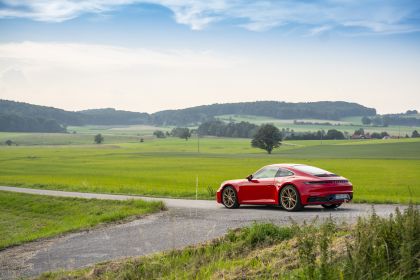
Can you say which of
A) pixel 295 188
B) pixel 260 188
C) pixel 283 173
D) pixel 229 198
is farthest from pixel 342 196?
pixel 229 198

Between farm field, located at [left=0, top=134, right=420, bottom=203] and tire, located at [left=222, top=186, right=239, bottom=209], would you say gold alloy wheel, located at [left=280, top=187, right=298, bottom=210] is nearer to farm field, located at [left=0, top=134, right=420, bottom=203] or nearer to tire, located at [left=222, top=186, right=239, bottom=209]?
tire, located at [left=222, top=186, right=239, bottom=209]

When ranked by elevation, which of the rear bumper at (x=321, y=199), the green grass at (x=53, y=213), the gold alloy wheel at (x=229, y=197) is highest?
the rear bumper at (x=321, y=199)

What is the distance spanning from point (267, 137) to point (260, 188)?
106 m

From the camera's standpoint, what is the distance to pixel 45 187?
1535 inches

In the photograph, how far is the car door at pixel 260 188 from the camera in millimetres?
18609

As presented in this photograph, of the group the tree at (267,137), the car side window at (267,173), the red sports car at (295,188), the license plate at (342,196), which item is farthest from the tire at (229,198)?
the tree at (267,137)

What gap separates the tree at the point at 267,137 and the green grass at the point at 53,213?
93.1 metres

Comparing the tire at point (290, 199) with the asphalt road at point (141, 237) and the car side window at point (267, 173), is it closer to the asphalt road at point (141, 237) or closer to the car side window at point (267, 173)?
the asphalt road at point (141, 237)

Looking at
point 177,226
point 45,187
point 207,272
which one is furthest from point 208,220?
point 45,187

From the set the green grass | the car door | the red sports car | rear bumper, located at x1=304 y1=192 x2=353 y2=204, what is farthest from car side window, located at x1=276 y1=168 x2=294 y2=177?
the green grass

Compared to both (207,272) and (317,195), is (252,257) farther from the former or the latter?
(317,195)

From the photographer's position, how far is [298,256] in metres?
8.61

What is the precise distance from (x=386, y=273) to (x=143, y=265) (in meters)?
4.27

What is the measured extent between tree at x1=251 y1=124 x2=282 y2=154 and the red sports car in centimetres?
10484
